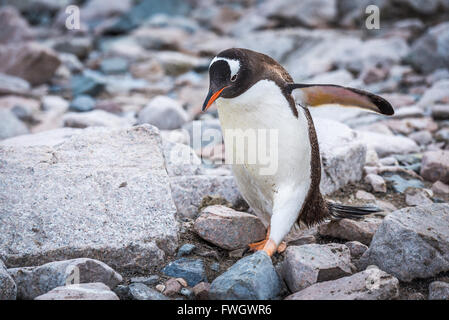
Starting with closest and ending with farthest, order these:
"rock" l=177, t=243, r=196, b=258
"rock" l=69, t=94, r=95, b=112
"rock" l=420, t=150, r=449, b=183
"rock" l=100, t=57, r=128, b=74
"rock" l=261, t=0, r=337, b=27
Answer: "rock" l=177, t=243, r=196, b=258 < "rock" l=420, t=150, r=449, b=183 < "rock" l=69, t=94, r=95, b=112 < "rock" l=100, t=57, r=128, b=74 < "rock" l=261, t=0, r=337, b=27

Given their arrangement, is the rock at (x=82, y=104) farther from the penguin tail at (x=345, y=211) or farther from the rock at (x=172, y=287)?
the rock at (x=172, y=287)

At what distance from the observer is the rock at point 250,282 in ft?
7.79

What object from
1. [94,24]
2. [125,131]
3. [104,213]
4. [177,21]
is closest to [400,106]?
[125,131]

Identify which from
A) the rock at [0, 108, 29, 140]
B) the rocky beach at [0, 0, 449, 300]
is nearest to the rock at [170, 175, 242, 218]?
the rocky beach at [0, 0, 449, 300]

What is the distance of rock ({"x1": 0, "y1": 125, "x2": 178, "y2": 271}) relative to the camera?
2799 mm

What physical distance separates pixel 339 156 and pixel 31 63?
6.44 m

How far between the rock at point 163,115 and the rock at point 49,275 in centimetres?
354

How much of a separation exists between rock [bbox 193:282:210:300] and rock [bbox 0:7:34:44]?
11.2 metres

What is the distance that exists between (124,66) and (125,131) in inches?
249

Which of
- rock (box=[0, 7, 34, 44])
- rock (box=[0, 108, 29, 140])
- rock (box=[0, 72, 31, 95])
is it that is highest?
rock (box=[0, 7, 34, 44])

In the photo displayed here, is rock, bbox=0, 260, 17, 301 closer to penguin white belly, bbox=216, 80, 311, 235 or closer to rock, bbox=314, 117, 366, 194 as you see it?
penguin white belly, bbox=216, 80, 311, 235

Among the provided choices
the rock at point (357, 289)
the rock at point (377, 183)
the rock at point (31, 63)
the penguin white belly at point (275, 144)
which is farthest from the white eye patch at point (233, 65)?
the rock at point (31, 63)

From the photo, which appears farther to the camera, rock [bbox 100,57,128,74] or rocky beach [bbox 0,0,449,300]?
rock [bbox 100,57,128,74]

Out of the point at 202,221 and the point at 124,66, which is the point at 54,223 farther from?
the point at 124,66
